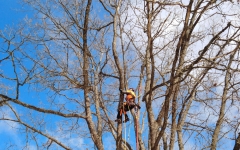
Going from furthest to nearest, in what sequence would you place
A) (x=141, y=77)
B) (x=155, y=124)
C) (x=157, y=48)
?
(x=141, y=77) < (x=157, y=48) < (x=155, y=124)

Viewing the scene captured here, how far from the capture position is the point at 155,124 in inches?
204

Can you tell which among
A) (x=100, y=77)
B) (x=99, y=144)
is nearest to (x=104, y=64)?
(x=100, y=77)

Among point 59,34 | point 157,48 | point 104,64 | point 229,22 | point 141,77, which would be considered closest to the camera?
point 229,22

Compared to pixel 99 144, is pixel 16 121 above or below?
above

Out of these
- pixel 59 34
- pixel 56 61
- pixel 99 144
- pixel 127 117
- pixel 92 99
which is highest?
pixel 59 34

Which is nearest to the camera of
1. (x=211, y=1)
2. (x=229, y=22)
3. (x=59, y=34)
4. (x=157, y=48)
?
(x=211, y=1)

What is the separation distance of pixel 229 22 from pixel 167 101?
4.91ft

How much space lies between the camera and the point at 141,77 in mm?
7676

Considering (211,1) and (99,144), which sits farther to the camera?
(99,144)

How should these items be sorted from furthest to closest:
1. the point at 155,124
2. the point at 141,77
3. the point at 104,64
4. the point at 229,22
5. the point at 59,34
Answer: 1. the point at 141,77
2. the point at 59,34
3. the point at 104,64
4. the point at 155,124
5. the point at 229,22

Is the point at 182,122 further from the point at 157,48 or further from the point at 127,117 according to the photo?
the point at 157,48

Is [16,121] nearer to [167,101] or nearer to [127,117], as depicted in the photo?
[127,117]

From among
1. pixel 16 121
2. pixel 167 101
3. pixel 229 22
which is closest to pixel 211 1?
pixel 229 22

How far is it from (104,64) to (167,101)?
91.8 inches
